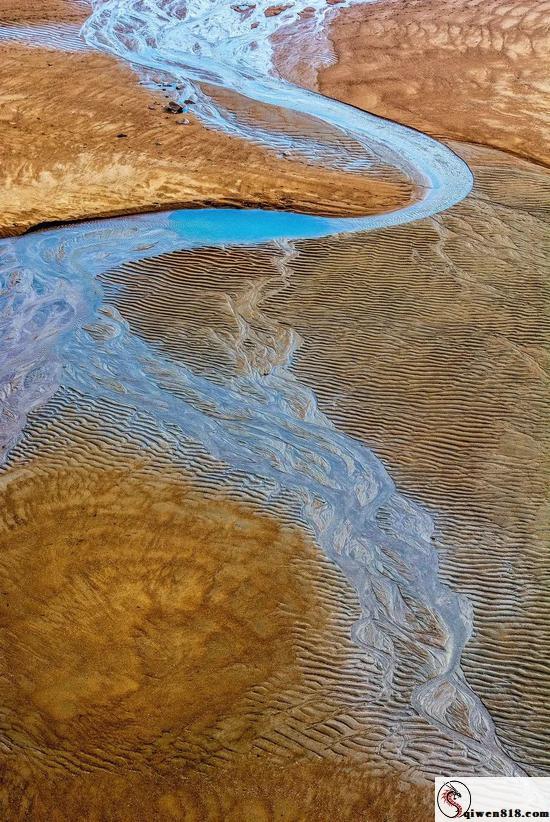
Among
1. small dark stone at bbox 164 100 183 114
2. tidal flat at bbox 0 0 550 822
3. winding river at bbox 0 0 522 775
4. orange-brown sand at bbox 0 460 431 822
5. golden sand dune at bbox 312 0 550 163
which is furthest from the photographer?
golden sand dune at bbox 312 0 550 163

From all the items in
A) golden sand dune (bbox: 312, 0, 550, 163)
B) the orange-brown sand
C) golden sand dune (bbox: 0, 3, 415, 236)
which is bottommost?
the orange-brown sand

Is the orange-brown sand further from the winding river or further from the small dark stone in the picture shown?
the small dark stone

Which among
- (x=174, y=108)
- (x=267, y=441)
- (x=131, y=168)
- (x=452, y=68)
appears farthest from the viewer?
(x=452, y=68)

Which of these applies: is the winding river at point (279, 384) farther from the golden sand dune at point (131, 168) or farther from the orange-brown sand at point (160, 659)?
the orange-brown sand at point (160, 659)

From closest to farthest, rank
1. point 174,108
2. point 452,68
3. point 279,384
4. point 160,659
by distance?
point 160,659 < point 279,384 < point 174,108 < point 452,68

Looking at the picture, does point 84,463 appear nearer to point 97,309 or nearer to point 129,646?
point 129,646

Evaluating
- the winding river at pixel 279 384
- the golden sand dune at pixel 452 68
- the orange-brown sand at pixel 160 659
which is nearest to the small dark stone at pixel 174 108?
the winding river at pixel 279 384

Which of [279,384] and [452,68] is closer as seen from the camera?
[279,384]

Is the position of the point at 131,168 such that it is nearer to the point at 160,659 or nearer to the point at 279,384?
the point at 279,384

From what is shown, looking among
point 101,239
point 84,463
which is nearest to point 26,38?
point 101,239

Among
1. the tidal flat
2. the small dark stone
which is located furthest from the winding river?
the small dark stone

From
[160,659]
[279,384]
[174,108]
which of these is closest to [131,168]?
[174,108]
